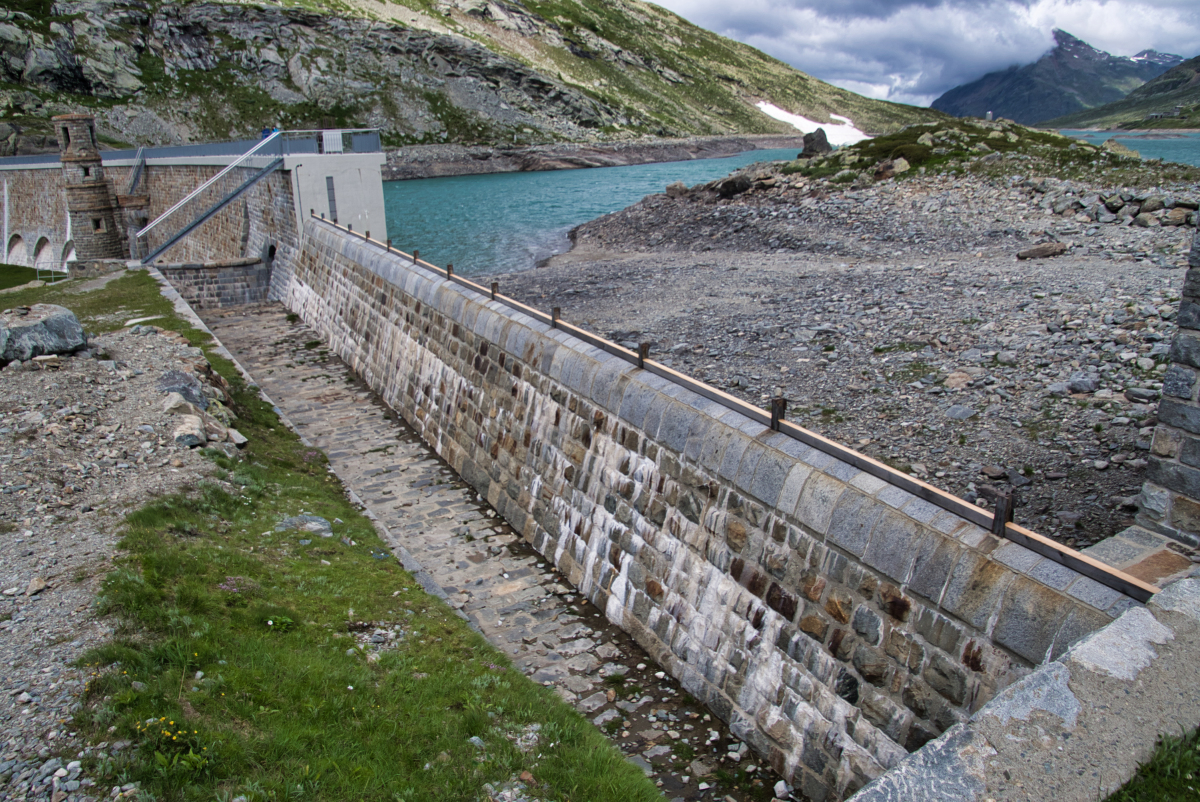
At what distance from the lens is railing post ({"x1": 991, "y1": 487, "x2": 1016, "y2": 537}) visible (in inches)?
207

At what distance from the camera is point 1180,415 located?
224 inches

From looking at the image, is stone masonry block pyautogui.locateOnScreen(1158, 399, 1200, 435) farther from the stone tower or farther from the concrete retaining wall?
the stone tower

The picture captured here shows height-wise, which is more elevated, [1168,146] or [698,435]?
[1168,146]

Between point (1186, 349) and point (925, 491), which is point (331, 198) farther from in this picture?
point (1186, 349)

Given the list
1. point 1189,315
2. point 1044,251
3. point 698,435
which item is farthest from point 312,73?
point 1189,315

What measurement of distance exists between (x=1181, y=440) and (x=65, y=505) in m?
11.5

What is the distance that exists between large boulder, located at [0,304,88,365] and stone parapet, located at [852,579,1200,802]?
1514cm

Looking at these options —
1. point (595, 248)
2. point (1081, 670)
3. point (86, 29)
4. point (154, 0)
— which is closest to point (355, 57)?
point (154, 0)

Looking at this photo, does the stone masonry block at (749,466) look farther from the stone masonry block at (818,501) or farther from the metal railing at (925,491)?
the stone masonry block at (818,501)

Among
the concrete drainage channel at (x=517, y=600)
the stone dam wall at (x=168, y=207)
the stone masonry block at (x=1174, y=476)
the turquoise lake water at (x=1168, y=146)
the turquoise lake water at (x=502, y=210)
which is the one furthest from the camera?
the turquoise lake water at (x=1168, y=146)

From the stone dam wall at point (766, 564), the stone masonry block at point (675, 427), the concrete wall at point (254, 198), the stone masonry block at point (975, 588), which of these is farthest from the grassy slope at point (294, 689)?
the concrete wall at point (254, 198)

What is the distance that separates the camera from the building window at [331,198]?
2681 centimetres

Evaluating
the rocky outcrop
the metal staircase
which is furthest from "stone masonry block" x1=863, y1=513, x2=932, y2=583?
the rocky outcrop

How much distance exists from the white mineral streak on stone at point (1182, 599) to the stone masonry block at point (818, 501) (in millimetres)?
2347
